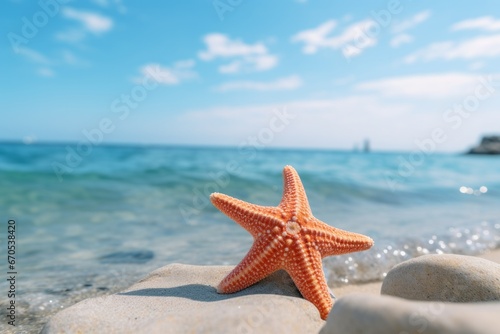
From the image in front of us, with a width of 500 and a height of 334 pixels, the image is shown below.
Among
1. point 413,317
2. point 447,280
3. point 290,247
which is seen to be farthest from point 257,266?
point 413,317

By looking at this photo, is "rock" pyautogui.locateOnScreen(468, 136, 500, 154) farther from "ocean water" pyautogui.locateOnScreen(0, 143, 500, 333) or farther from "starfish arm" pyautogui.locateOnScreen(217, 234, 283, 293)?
"starfish arm" pyautogui.locateOnScreen(217, 234, 283, 293)

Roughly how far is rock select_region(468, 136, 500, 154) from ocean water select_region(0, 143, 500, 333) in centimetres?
6403

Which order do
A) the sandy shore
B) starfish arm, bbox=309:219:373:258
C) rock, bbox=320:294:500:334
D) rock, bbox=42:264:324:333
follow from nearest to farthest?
rock, bbox=320:294:500:334 → rock, bbox=42:264:324:333 → starfish arm, bbox=309:219:373:258 → the sandy shore

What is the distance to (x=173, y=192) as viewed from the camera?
12219 mm

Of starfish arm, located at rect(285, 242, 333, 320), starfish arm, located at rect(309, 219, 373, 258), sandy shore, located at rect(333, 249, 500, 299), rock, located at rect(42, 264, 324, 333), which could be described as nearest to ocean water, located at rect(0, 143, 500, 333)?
sandy shore, located at rect(333, 249, 500, 299)

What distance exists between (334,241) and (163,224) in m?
5.54

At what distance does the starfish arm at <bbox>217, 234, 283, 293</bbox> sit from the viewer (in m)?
3.03

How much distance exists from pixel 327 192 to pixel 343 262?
7.86 metres

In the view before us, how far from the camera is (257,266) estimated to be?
3.03m

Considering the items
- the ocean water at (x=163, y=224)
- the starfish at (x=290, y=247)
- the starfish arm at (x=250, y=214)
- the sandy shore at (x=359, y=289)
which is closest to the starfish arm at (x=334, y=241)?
the starfish at (x=290, y=247)

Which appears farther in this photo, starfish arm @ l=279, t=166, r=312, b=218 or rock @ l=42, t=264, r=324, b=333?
starfish arm @ l=279, t=166, r=312, b=218

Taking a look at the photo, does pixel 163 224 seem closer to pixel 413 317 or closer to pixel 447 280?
pixel 447 280

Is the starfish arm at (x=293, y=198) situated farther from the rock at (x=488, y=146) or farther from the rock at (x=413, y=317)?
the rock at (x=488, y=146)

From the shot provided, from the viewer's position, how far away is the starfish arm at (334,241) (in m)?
3.17
